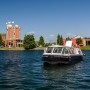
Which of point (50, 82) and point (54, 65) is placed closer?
point (50, 82)

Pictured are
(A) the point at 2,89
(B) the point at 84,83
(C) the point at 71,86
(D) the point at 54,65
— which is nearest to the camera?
(A) the point at 2,89

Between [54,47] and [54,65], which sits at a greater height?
[54,47]

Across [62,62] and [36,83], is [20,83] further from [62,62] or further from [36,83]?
[62,62]

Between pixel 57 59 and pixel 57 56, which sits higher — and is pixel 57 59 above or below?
below

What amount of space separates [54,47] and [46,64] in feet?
14.6

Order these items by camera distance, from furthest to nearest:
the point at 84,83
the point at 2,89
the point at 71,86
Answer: the point at 84,83, the point at 71,86, the point at 2,89

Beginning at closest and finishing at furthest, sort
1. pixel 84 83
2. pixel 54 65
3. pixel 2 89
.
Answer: pixel 2 89, pixel 84 83, pixel 54 65

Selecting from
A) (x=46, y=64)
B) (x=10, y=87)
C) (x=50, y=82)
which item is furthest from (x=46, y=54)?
(x=10, y=87)

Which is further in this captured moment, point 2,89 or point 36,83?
point 36,83

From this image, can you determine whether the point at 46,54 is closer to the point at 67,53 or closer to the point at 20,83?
the point at 67,53

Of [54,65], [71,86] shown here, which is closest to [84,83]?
[71,86]

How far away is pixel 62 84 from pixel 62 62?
2607 cm

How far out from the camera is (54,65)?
6041cm

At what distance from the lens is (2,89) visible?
31234mm
